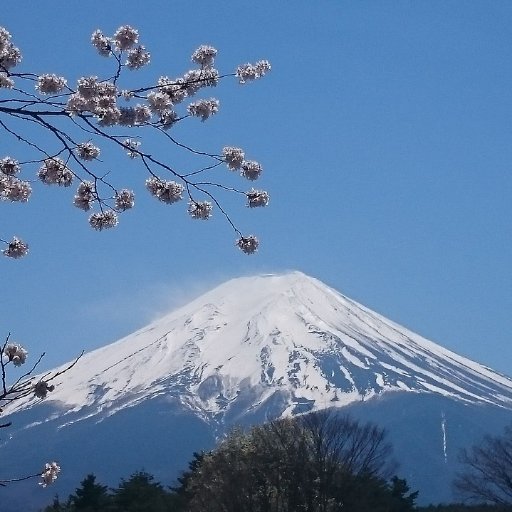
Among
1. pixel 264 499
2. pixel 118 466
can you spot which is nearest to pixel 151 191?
pixel 264 499

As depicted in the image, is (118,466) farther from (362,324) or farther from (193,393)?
(362,324)

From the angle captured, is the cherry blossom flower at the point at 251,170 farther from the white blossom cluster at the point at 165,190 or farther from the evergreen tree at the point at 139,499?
the evergreen tree at the point at 139,499

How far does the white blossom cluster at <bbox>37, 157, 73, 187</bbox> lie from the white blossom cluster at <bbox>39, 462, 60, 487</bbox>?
176cm

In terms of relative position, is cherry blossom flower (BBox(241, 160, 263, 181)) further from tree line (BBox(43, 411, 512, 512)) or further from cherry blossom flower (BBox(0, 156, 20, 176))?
tree line (BBox(43, 411, 512, 512))

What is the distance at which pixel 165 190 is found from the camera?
4.89 metres

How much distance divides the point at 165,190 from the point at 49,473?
6.01 feet

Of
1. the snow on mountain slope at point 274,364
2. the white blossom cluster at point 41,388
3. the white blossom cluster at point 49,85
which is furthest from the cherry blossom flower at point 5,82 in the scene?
the snow on mountain slope at point 274,364

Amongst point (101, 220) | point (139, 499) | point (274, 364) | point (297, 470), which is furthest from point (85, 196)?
point (274, 364)

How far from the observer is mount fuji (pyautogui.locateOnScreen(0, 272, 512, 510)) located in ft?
463

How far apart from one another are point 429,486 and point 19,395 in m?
131

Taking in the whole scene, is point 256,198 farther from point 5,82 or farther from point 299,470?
point 299,470

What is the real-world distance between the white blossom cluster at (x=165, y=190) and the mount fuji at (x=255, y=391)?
128290mm

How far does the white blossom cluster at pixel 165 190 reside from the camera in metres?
4.87

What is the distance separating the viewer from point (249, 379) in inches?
5989
